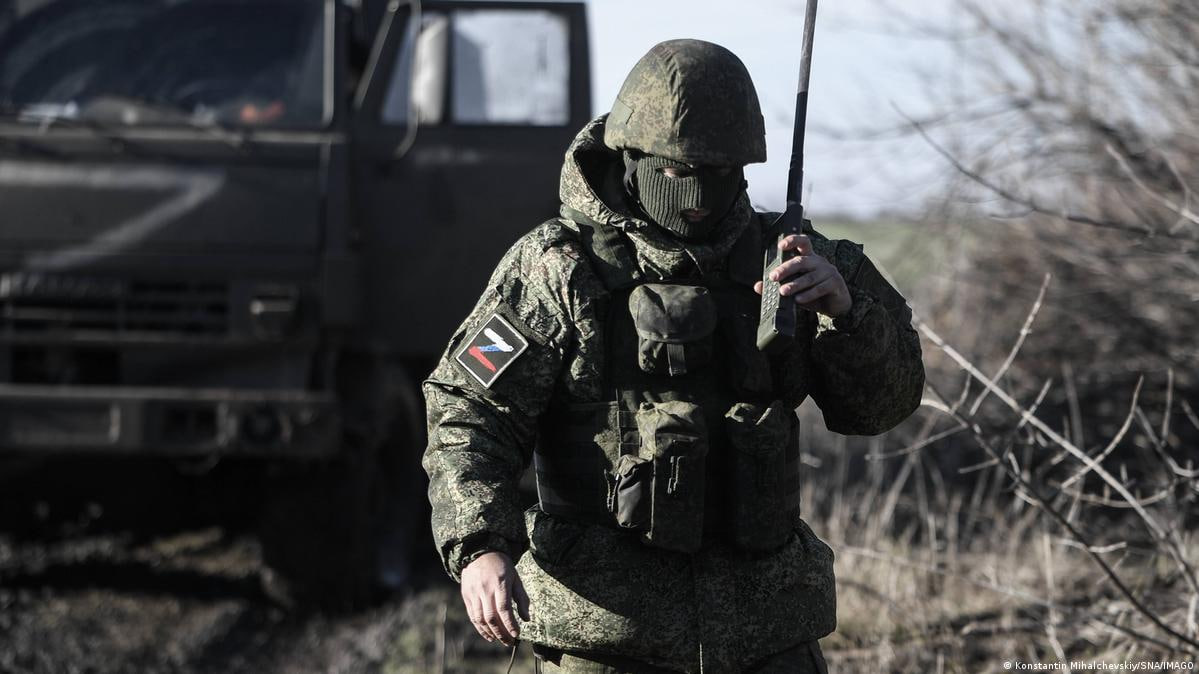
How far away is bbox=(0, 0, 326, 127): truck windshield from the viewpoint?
17.9 feet

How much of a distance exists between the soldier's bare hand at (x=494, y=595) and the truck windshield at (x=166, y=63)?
344 centimetres

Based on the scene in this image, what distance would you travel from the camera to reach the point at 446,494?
2377mm

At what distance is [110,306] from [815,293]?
11.6 feet

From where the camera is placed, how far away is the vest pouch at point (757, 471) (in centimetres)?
244

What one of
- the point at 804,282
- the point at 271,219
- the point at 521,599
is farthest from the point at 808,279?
the point at 271,219

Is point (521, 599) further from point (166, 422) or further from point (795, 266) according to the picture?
point (166, 422)

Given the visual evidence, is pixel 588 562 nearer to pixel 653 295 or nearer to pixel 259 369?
pixel 653 295

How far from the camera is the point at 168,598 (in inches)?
228

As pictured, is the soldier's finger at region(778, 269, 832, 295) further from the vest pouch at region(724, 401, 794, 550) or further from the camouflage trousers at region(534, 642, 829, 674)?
the camouflage trousers at region(534, 642, 829, 674)

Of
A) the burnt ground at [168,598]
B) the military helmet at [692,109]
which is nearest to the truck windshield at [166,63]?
the burnt ground at [168,598]

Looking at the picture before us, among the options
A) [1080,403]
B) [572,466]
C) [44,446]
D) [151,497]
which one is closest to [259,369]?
[44,446]

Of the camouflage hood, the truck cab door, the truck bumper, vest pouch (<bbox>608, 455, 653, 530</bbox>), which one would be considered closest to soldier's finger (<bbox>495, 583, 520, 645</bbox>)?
vest pouch (<bbox>608, 455, 653, 530</bbox>)

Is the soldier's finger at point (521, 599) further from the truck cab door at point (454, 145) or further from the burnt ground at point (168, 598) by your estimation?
the truck cab door at point (454, 145)

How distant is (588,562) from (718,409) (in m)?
0.33
